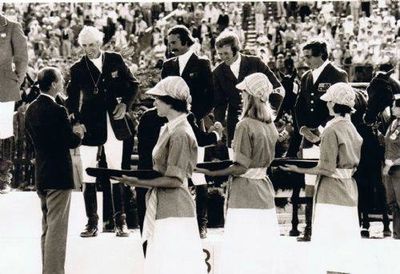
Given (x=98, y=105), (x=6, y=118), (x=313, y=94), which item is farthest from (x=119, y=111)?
(x=313, y=94)

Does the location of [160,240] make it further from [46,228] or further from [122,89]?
[122,89]

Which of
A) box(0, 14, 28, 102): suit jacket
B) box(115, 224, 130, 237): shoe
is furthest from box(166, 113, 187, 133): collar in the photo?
box(0, 14, 28, 102): suit jacket

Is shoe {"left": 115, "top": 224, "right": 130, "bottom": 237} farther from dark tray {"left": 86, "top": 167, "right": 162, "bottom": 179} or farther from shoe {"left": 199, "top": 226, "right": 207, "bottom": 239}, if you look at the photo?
dark tray {"left": 86, "top": 167, "right": 162, "bottom": 179}

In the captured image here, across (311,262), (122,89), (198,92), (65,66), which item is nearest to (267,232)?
(311,262)

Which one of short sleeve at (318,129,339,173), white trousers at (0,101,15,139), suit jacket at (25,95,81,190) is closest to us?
short sleeve at (318,129,339,173)

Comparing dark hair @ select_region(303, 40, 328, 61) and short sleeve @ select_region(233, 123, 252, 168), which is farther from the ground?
dark hair @ select_region(303, 40, 328, 61)

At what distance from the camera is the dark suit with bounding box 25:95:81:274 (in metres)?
6.13

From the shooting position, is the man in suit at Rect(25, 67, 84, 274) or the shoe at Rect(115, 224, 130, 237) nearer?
the man in suit at Rect(25, 67, 84, 274)

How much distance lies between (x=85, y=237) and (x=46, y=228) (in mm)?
615

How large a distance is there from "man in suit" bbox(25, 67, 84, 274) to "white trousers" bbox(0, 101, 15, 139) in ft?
5.37

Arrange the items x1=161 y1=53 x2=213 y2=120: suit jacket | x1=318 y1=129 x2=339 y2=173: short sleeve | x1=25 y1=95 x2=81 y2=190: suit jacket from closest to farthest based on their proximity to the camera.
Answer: x1=318 y1=129 x2=339 y2=173: short sleeve → x1=25 y1=95 x2=81 y2=190: suit jacket → x1=161 y1=53 x2=213 y2=120: suit jacket

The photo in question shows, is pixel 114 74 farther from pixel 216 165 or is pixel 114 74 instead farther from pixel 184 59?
pixel 216 165

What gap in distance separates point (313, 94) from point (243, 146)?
1577 mm

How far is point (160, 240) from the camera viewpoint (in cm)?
537
